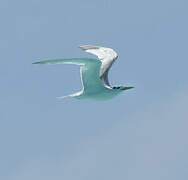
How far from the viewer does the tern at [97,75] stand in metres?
70.3

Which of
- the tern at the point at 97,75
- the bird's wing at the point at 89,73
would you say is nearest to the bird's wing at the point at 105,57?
the tern at the point at 97,75

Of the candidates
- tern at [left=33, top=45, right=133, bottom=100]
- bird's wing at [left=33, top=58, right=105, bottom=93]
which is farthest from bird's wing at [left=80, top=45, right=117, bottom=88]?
bird's wing at [left=33, top=58, right=105, bottom=93]

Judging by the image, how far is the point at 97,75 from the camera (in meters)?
73.4

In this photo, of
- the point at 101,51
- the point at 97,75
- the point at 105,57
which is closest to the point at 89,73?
the point at 97,75

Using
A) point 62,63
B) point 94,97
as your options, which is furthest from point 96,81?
point 62,63

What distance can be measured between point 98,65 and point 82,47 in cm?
314

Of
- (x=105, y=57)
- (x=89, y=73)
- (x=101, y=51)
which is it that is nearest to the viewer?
(x=89, y=73)

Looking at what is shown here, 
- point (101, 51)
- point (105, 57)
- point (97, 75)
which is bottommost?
point (97, 75)

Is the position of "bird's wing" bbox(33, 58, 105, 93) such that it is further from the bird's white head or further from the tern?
the bird's white head

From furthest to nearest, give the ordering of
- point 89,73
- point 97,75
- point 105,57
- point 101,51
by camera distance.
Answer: point 105,57 → point 101,51 → point 97,75 → point 89,73

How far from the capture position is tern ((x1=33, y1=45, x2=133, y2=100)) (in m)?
70.3

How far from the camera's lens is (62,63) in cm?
6366

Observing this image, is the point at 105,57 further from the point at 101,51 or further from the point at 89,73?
the point at 89,73

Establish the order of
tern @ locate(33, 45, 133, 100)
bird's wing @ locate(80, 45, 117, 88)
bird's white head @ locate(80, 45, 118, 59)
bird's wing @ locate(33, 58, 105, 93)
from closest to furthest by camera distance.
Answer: bird's wing @ locate(33, 58, 105, 93) → tern @ locate(33, 45, 133, 100) → bird's white head @ locate(80, 45, 118, 59) → bird's wing @ locate(80, 45, 117, 88)
